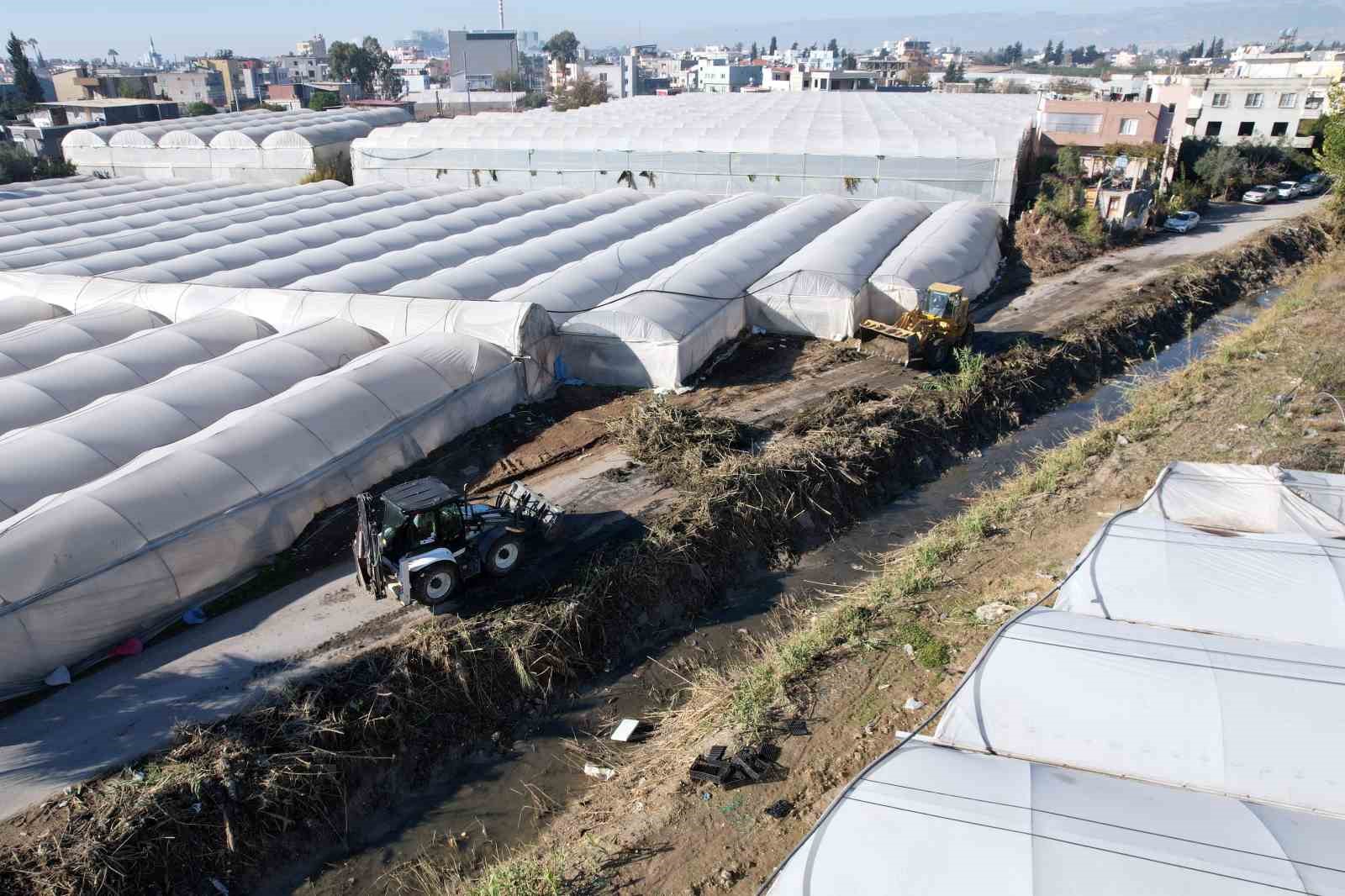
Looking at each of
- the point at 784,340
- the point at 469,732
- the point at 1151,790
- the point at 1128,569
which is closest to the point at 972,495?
the point at 1128,569

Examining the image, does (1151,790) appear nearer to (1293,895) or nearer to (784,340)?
(1293,895)

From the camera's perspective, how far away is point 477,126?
39438 millimetres

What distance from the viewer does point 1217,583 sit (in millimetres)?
9867

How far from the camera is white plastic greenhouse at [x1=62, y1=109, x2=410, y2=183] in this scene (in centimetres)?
4297

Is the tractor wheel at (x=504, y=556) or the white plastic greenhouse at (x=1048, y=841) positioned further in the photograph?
the tractor wheel at (x=504, y=556)

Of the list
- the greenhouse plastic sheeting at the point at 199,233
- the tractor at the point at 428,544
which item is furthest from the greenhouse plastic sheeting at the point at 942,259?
the greenhouse plastic sheeting at the point at 199,233

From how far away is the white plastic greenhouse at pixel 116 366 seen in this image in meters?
15.2

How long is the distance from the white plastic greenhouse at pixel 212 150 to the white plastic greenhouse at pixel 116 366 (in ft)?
88.8

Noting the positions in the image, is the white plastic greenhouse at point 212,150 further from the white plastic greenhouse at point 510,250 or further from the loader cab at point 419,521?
the loader cab at point 419,521

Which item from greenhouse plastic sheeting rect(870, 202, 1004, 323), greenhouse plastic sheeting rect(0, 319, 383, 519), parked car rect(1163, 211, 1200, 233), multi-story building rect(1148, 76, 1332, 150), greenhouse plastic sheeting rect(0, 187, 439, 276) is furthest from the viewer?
multi-story building rect(1148, 76, 1332, 150)

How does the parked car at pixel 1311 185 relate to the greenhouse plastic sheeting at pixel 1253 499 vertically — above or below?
above

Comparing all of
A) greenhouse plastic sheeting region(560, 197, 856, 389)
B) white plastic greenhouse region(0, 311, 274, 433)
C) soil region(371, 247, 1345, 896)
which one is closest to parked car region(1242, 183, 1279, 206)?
soil region(371, 247, 1345, 896)

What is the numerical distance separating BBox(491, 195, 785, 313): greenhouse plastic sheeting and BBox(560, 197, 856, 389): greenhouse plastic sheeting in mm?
1062

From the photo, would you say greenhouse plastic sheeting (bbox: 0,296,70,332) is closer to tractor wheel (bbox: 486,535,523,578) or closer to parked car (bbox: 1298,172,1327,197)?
tractor wheel (bbox: 486,535,523,578)
